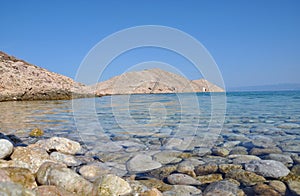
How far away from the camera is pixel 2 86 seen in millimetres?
27156

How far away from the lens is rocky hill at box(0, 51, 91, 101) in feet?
90.1

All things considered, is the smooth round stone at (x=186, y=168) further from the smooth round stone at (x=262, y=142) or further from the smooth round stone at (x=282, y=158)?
the smooth round stone at (x=262, y=142)

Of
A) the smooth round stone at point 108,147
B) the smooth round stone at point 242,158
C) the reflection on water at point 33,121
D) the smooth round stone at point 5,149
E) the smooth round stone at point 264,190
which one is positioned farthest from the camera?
the reflection on water at point 33,121

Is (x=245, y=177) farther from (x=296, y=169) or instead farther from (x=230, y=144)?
(x=230, y=144)

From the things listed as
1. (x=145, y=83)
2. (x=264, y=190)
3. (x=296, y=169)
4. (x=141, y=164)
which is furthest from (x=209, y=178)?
(x=145, y=83)

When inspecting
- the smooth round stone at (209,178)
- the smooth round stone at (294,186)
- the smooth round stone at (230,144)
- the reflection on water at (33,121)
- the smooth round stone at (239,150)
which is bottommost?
the smooth round stone at (294,186)

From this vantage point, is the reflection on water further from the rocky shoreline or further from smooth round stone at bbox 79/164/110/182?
smooth round stone at bbox 79/164/110/182

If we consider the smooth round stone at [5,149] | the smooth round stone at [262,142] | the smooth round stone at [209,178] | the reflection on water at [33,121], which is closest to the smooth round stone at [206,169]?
the smooth round stone at [209,178]

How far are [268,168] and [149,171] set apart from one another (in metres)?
1.70

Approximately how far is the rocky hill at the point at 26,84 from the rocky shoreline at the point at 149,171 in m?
26.4

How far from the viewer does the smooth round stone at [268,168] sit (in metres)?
3.32

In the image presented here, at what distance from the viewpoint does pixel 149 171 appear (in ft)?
12.0

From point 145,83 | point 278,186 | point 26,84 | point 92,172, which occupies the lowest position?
point 278,186

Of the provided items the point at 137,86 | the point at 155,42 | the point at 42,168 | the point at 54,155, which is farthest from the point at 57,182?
the point at 137,86
